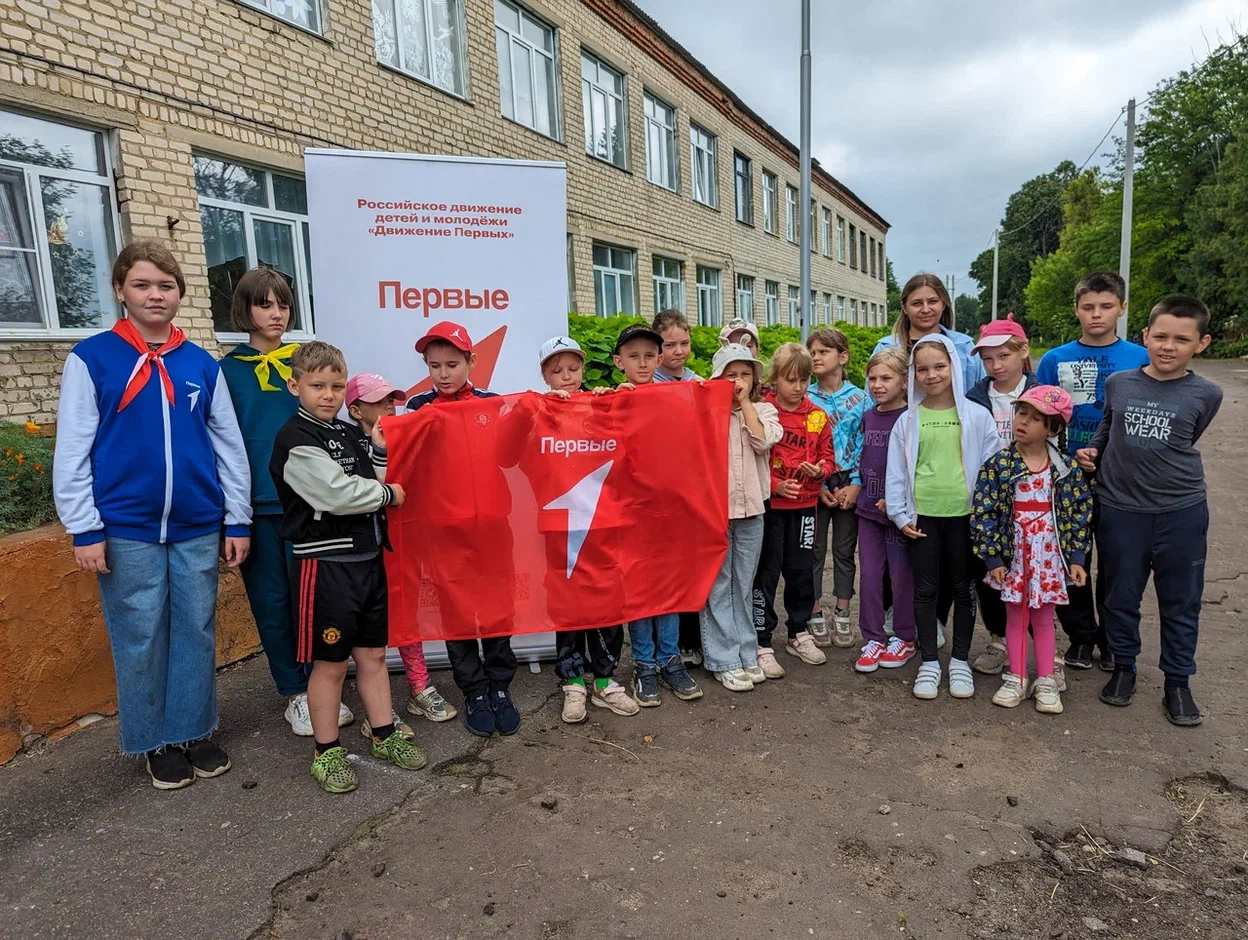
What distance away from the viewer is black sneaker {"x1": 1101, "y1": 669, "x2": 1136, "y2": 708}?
3686 mm

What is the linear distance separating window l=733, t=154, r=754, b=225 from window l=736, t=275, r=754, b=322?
1762 mm

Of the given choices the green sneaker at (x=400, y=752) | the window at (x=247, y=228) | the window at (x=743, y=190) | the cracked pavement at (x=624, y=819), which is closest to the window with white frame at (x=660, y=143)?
the window at (x=743, y=190)

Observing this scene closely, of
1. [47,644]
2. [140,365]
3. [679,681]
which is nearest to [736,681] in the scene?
[679,681]

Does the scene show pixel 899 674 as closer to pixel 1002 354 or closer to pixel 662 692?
pixel 662 692

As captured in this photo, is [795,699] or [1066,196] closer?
[795,699]

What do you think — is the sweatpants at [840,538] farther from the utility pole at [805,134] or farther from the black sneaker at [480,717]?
the utility pole at [805,134]

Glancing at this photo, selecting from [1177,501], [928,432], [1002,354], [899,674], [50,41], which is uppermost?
[50,41]

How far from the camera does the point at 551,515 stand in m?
3.76

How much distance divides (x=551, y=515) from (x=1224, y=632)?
13.6ft

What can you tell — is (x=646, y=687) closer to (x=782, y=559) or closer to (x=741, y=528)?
(x=741, y=528)

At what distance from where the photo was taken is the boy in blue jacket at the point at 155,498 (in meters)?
2.91

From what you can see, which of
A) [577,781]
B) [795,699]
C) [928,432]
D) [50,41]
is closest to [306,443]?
[577,781]

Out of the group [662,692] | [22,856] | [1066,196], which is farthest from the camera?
[1066,196]

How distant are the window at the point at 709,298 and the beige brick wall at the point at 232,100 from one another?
470 centimetres
